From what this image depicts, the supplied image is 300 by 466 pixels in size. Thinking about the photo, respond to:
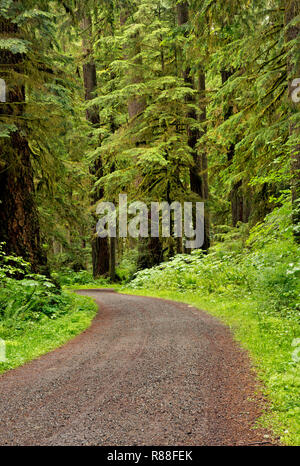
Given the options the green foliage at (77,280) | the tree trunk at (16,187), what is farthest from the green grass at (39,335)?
the green foliage at (77,280)

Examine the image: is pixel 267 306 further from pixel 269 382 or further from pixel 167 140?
pixel 167 140

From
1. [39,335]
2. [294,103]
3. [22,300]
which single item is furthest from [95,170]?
[39,335]

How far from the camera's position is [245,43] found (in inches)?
439

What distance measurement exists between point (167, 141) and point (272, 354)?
41.5ft

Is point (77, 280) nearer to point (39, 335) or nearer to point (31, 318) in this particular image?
point (31, 318)

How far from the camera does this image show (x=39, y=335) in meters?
7.32

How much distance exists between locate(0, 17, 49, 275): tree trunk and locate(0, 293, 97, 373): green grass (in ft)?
7.12

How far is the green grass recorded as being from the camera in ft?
19.9

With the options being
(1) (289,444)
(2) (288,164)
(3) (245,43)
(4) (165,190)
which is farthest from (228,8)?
(1) (289,444)

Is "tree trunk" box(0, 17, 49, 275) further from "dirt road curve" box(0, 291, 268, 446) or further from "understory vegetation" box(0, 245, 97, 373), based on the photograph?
"dirt road curve" box(0, 291, 268, 446)

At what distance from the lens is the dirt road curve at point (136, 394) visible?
3.28m

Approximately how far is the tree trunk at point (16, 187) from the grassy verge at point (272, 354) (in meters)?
5.15

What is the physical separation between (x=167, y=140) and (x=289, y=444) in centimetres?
1481

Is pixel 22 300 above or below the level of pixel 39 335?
above
